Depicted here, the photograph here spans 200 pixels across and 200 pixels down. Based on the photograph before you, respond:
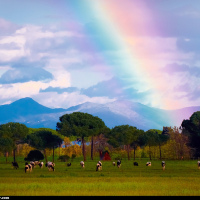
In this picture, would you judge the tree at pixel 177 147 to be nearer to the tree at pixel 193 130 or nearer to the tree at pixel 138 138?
the tree at pixel 193 130

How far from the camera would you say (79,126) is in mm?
120938

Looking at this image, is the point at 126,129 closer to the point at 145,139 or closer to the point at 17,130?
the point at 145,139

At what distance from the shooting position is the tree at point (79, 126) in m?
119

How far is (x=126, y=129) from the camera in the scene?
13162 centimetres

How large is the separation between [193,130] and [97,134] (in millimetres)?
27758

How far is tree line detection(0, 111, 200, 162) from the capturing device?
379ft

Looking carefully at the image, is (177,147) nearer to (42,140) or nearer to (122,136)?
(122,136)

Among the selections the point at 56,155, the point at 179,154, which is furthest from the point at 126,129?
the point at 56,155

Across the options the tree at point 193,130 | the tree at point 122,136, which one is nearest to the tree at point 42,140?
the tree at point 122,136

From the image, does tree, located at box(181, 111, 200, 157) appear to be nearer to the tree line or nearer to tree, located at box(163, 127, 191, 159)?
the tree line

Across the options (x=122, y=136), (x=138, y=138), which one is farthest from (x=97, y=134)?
(x=138, y=138)

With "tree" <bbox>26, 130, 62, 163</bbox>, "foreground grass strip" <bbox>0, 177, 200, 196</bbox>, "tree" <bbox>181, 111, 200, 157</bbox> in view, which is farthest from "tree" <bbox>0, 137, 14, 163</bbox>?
"foreground grass strip" <bbox>0, 177, 200, 196</bbox>

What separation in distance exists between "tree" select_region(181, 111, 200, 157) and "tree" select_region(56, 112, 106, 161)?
25283mm

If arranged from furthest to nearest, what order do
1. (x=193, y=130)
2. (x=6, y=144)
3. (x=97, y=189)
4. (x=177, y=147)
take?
(x=193, y=130) → (x=177, y=147) → (x=6, y=144) → (x=97, y=189)
